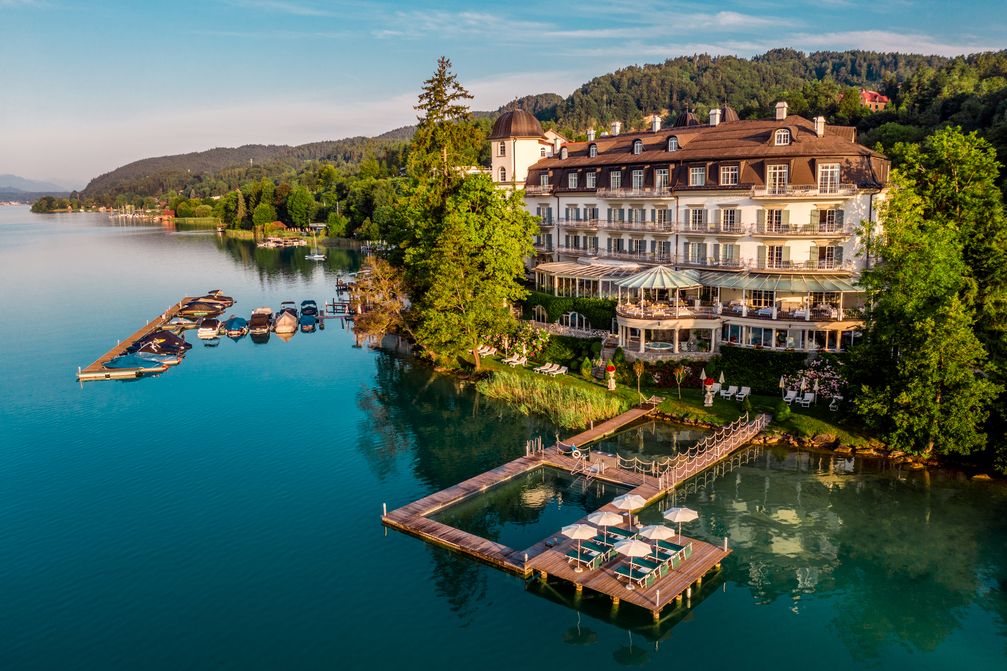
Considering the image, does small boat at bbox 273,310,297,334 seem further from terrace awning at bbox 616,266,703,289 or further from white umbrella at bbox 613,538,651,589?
white umbrella at bbox 613,538,651,589

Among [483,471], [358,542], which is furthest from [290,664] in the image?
[483,471]

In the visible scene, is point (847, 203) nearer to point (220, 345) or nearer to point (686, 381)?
point (686, 381)

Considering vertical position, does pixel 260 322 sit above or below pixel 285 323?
above

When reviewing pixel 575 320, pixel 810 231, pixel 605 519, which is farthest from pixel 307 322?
pixel 605 519

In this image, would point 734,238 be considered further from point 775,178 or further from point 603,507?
point 603,507

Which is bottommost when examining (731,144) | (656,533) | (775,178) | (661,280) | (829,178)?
(656,533)

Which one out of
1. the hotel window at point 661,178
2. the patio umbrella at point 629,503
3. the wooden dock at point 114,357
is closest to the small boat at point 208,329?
the wooden dock at point 114,357

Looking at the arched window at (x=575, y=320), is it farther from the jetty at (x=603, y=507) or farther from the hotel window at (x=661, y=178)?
the jetty at (x=603, y=507)
